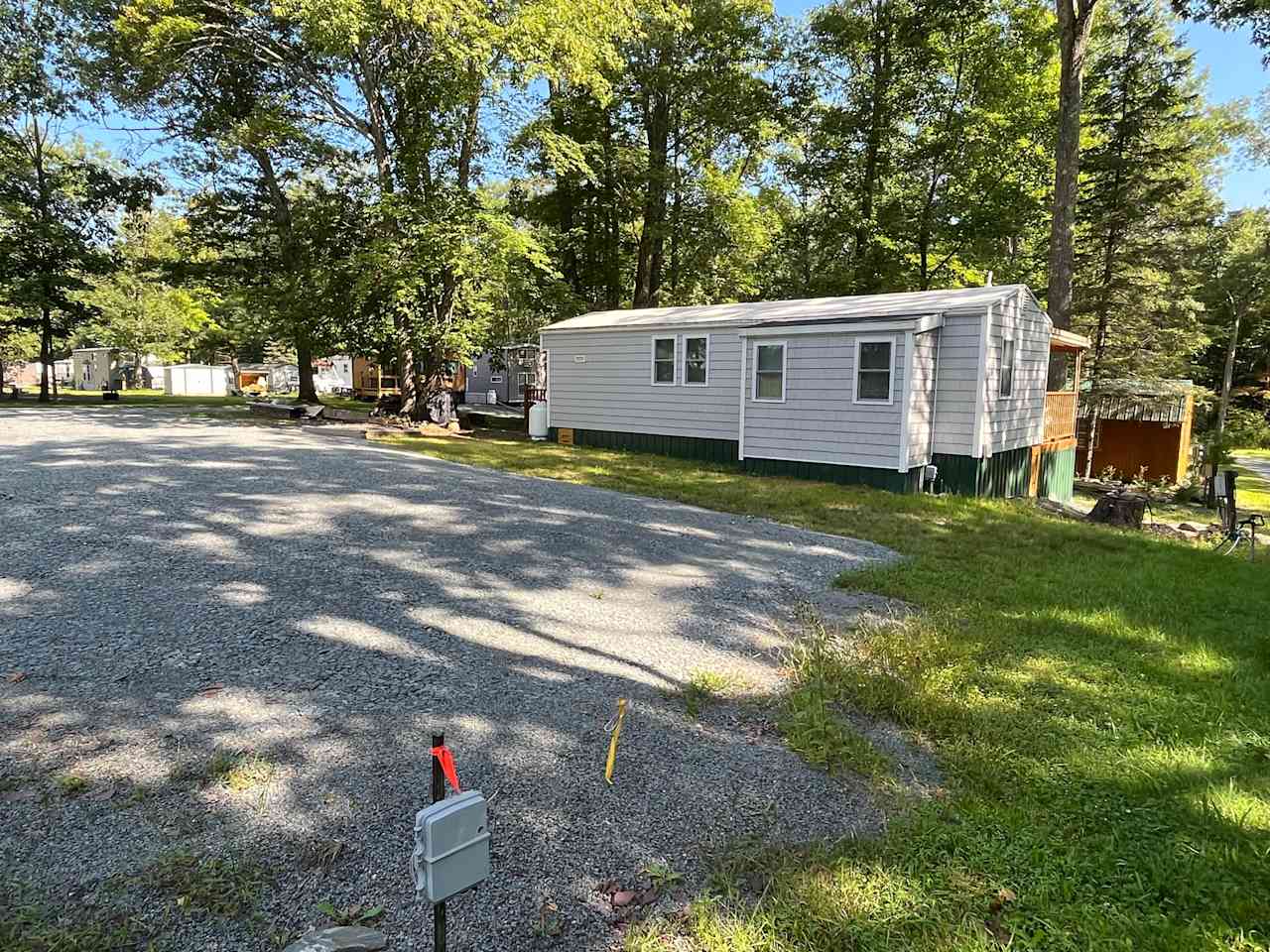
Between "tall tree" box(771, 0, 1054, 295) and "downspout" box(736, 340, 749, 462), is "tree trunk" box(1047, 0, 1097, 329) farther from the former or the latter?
"downspout" box(736, 340, 749, 462)

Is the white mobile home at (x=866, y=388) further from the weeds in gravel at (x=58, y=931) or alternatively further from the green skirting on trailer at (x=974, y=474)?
the weeds in gravel at (x=58, y=931)

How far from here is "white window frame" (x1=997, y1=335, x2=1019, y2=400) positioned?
1078cm

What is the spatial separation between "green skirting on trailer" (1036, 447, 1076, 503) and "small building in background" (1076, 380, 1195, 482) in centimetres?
591

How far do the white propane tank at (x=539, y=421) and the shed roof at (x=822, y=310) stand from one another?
1.83 m

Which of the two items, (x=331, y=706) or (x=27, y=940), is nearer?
(x=27, y=940)

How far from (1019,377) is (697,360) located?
5.32 metres

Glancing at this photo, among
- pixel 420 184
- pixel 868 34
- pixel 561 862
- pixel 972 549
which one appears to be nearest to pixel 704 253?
pixel 868 34

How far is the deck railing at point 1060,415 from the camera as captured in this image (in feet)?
41.9

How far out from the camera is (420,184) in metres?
15.2

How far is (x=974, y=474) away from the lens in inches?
414

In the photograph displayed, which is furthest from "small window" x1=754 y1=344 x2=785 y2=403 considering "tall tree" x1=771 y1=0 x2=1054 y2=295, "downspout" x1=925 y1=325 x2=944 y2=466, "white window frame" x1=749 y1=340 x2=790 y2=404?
"tall tree" x1=771 y1=0 x2=1054 y2=295

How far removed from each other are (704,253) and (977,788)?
20.9 metres

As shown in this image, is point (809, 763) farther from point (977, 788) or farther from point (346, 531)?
point (346, 531)

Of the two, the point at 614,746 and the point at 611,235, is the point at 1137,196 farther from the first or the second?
the point at 614,746
